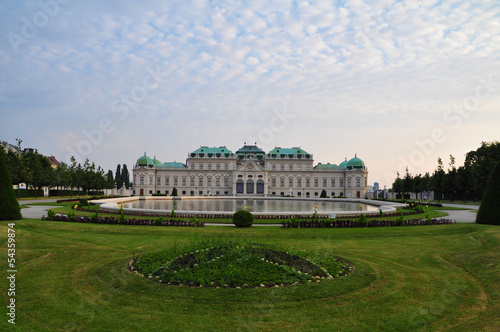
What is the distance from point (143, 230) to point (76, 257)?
7.44 metres

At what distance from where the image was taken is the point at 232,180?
93.0 metres

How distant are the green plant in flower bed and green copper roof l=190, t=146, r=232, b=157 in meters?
85.4

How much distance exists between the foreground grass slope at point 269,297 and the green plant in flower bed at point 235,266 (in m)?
0.44

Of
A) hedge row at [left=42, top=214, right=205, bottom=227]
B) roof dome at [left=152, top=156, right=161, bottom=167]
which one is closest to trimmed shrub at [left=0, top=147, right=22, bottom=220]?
hedge row at [left=42, top=214, right=205, bottom=227]

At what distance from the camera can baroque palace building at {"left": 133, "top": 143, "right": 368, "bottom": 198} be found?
9400cm

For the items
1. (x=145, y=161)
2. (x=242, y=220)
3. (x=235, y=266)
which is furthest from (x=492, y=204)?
(x=145, y=161)

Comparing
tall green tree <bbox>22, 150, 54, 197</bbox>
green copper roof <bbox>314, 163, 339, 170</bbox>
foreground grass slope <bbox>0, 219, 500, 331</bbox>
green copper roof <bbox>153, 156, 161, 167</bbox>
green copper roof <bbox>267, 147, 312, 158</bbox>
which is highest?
green copper roof <bbox>267, 147, 312, 158</bbox>

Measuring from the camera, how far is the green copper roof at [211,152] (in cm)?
9694

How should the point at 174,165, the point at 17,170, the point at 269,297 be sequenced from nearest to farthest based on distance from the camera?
the point at 269,297 < the point at 17,170 < the point at 174,165

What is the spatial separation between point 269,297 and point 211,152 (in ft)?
297

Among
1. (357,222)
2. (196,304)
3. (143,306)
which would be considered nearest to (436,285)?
(196,304)

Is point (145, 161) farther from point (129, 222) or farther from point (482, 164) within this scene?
point (482, 164)

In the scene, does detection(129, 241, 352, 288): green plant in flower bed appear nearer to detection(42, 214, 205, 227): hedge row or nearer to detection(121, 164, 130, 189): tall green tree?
detection(42, 214, 205, 227): hedge row

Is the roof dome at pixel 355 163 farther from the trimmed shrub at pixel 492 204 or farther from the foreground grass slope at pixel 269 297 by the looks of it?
the foreground grass slope at pixel 269 297
